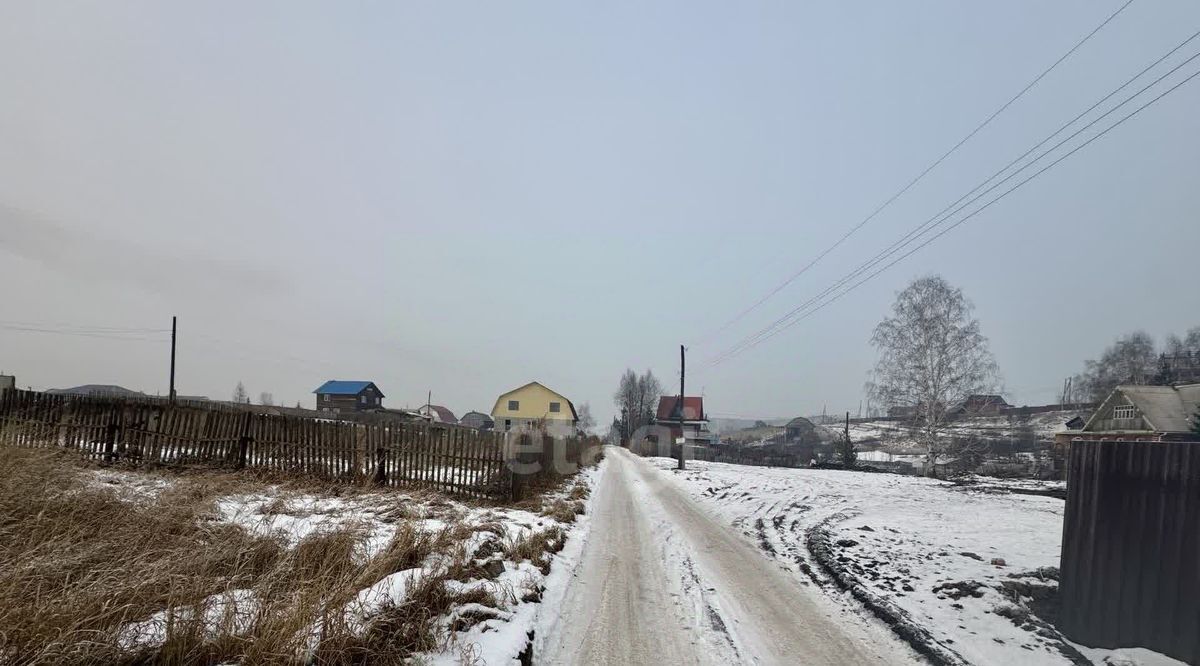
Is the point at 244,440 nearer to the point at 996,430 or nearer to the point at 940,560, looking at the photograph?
the point at 940,560

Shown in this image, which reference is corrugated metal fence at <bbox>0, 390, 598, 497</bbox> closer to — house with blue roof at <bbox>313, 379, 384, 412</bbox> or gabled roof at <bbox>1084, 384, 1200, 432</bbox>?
gabled roof at <bbox>1084, 384, 1200, 432</bbox>

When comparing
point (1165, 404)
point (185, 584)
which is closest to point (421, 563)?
point (185, 584)

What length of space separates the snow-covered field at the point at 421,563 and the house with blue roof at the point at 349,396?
210 feet

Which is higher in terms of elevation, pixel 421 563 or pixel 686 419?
pixel 421 563

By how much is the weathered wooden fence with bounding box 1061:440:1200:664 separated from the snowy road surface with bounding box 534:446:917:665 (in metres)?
2.03

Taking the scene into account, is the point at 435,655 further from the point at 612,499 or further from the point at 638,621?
the point at 612,499

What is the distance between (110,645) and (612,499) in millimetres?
13437

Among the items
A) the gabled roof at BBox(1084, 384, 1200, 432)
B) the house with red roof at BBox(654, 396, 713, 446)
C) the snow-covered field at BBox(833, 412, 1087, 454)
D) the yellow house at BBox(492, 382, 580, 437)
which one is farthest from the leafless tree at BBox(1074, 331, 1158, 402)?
the yellow house at BBox(492, 382, 580, 437)

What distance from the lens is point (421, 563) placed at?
507 centimetres

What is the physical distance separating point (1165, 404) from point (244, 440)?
4852cm

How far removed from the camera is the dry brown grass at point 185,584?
2934 millimetres

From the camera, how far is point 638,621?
17.9 feet

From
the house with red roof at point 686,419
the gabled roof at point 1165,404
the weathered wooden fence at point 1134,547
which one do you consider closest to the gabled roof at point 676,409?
the house with red roof at point 686,419

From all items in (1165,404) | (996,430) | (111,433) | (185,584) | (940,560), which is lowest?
(996,430)
